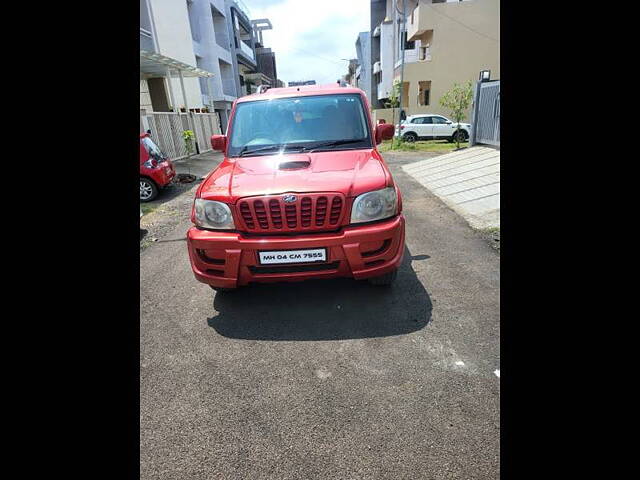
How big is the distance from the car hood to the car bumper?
345mm

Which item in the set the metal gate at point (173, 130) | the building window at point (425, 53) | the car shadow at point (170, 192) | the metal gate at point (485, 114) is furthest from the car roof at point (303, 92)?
the building window at point (425, 53)

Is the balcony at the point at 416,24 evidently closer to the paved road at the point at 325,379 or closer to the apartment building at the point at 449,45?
the apartment building at the point at 449,45

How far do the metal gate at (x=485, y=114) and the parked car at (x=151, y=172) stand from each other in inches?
357

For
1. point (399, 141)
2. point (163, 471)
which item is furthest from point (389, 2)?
point (163, 471)

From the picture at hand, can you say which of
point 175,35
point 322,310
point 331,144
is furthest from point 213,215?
point 175,35

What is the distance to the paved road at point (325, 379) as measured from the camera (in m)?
1.81

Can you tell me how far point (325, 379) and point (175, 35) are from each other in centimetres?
2027

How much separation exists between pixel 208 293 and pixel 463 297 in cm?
258

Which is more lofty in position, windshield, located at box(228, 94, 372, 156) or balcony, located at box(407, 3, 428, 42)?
balcony, located at box(407, 3, 428, 42)

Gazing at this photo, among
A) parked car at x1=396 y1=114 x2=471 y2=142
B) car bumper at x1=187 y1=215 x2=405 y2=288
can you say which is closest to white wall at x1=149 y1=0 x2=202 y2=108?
parked car at x1=396 y1=114 x2=471 y2=142

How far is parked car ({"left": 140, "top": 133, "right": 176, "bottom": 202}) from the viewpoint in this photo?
7767 millimetres

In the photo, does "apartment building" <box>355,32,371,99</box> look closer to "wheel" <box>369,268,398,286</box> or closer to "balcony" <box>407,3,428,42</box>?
"balcony" <box>407,3,428,42</box>
